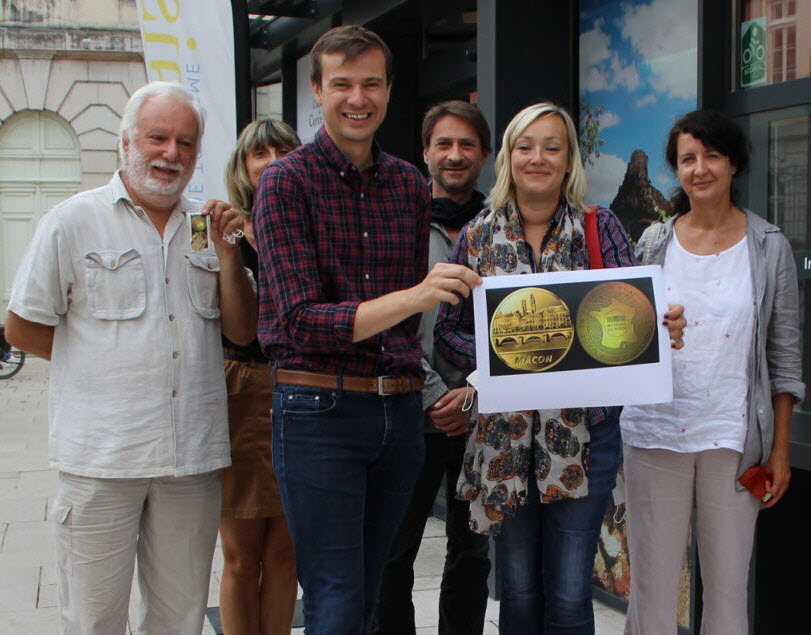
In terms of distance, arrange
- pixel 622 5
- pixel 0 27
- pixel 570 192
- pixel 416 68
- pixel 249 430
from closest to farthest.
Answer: pixel 570 192 → pixel 249 430 → pixel 622 5 → pixel 416 68 → pixel 0 27

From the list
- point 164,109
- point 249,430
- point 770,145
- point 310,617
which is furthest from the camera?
point 770,145

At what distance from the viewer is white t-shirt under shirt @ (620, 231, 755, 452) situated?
2.98 metres

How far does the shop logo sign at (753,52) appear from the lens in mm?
3664

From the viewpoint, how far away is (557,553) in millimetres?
2838

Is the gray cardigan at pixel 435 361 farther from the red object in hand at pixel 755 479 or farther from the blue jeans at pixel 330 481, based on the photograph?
the red object in hand at pixel 755 479

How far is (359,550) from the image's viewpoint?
2.52 metres

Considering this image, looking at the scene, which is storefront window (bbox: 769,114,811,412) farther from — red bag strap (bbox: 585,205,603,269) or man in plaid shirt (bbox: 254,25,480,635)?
man in plaid shirt (bbox: 254,25,480,635)

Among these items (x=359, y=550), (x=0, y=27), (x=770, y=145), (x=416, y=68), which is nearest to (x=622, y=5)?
(x=770, y=145)

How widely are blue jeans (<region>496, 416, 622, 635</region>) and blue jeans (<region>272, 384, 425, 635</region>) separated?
0.56 metres

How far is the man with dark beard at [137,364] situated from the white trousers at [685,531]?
1.36 m

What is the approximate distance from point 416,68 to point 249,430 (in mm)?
3942

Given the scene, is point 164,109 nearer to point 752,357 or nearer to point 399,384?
point 399,384

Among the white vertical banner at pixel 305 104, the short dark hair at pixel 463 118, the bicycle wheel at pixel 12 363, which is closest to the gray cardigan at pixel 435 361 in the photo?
the short dark hair at pixel 463 118

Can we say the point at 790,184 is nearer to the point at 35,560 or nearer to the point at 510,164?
the point at 510,164
